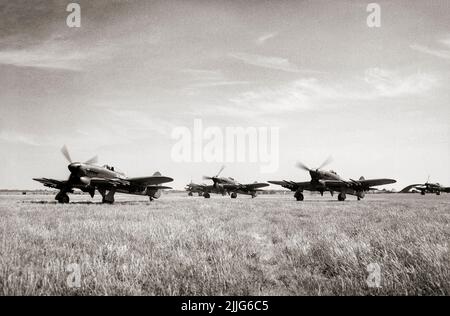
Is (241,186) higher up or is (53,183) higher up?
(53,183)

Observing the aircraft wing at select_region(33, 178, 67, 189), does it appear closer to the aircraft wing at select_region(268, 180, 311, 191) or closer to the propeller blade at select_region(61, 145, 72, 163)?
the propeller blade at select_region(61, 145, 72, 163)

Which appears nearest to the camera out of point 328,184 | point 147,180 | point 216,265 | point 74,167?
point 216,265

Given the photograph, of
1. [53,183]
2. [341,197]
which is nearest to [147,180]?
[53,183]

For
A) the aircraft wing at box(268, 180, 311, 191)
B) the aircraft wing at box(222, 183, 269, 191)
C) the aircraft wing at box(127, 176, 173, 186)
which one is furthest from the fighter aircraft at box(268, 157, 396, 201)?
the aircraft wing at box(127, 176, 173, 186)

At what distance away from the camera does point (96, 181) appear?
75.4 feet

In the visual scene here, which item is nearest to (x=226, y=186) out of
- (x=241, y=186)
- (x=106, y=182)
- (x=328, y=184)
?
(x=241, y=186)

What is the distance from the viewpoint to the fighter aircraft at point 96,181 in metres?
23.1

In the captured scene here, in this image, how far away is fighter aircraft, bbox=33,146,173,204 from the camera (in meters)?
23.1

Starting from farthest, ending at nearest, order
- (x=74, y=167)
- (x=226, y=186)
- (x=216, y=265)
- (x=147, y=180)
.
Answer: (x=226, y=186), (x=147, y=180), (x=74, y=167), (x=216, y=265)

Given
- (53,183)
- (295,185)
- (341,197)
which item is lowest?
(341,197)

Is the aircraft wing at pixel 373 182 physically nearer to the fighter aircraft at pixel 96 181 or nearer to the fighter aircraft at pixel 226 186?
the fighter aircraft at pixel 226 186

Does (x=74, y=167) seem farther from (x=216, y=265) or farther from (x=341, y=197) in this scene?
(x=341, y=197)

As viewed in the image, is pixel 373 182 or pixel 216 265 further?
pixel 373 182

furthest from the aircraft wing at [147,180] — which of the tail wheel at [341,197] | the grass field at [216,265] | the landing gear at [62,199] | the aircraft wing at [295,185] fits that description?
the tail wheel at [341,197]
